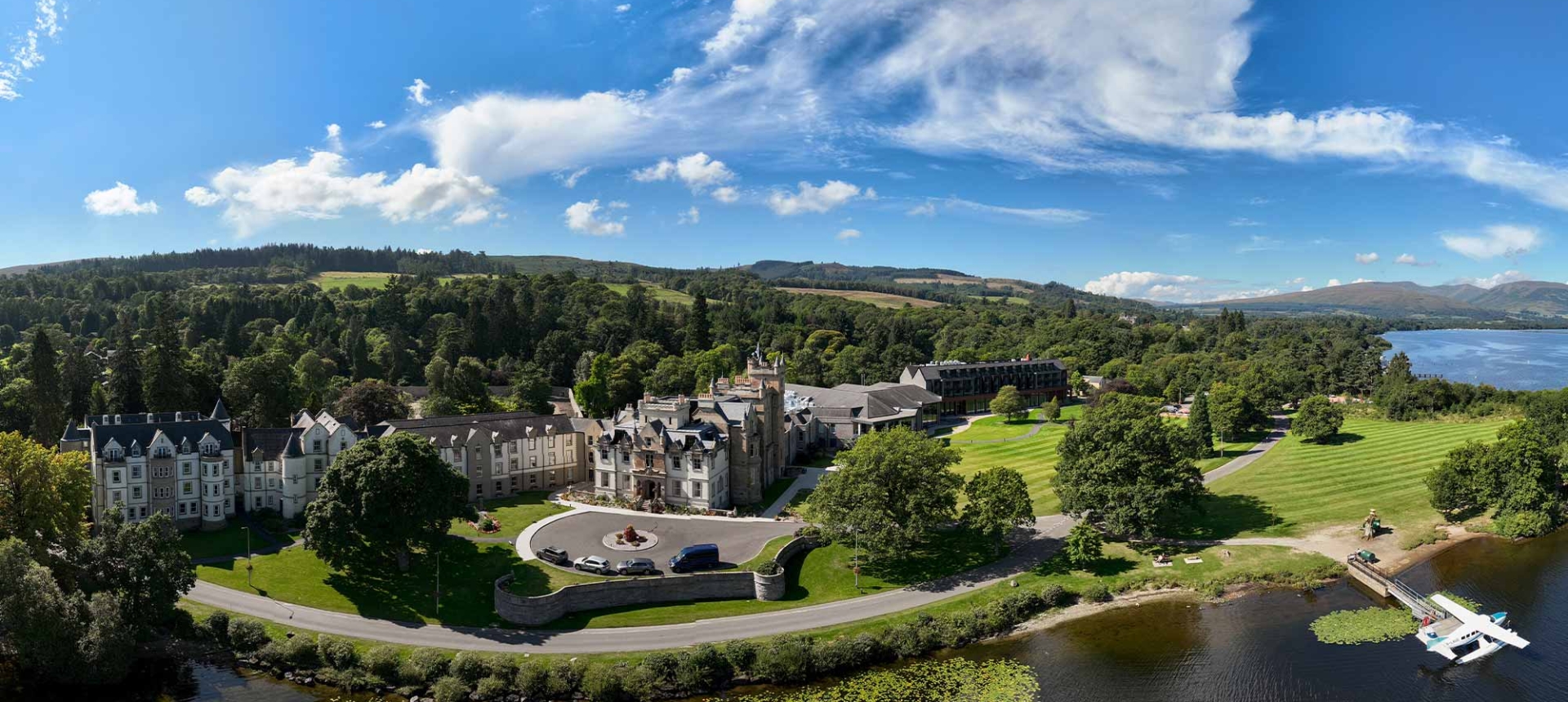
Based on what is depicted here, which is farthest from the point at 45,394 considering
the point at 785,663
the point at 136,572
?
the point at 785,663

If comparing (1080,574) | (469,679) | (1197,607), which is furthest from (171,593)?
(1197,607)

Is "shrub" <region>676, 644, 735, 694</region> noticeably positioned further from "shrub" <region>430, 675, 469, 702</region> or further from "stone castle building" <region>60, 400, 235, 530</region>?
"stone castle building" <region>60, 400, 235, 530</region>

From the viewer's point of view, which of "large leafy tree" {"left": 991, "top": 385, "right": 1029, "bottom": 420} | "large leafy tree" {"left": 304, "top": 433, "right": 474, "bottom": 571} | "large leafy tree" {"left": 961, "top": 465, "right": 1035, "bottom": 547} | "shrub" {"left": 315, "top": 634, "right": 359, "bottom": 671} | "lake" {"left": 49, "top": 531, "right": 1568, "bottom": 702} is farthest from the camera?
"large leafy tree" {"left": 991, "top": 385, "right": 1029, "bottom": 420}

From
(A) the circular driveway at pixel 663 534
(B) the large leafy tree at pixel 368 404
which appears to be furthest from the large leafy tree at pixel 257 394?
(A) the circular driveway at pixel 663 534

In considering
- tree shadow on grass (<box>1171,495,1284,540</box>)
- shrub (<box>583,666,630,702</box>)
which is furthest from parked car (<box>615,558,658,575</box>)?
tree shadow on grass (<box>1171,495,1284,540</box>)

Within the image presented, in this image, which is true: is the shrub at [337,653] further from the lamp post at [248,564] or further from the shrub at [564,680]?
the lamp post at [248,564]

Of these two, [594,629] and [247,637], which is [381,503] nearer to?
[247,637]
